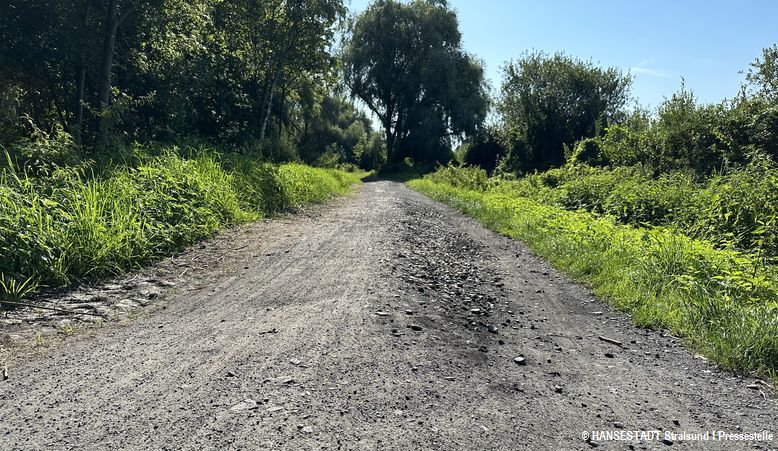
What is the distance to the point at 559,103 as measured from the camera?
29.3m

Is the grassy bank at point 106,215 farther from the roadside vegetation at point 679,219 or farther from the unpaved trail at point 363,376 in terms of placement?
the roadside vegetation at point 679,219

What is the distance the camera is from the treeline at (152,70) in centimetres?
1031

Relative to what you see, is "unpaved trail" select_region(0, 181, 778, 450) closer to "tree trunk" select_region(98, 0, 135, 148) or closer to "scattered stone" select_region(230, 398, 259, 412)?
"scattered stone" select_region(230, 398, 259, 412)

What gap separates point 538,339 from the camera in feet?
11.6

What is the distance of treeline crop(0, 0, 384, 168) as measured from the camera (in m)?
10.3

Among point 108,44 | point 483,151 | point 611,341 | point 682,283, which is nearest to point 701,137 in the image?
point 682,283

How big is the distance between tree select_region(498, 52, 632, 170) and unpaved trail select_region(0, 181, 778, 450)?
2670cm

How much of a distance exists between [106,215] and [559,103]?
2934 centimetres

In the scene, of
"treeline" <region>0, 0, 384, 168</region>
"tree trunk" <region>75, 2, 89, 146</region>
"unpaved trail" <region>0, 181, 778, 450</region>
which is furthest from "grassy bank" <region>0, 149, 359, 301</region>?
"tree trunk" <region>75, 2, 89, 146</region>

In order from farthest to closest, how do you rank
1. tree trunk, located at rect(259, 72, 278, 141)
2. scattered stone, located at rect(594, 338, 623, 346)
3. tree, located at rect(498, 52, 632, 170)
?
tree, located at rect(498, 52, 632, 170) → tree trunk, located at rect(259, 72, 278, 141) → scattered stone, located at rect(594, 338, 623, 346)

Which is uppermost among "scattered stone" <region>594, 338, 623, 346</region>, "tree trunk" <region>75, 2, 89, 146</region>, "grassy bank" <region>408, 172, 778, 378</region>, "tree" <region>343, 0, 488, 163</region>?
"tree" <region>343, 0, 488, 163</region>

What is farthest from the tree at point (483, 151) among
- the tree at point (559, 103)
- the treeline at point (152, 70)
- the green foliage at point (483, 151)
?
the treeline at point (152, 70)

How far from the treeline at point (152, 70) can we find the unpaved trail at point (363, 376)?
5288mm

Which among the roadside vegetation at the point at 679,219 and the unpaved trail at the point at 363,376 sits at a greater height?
the roadside vegetation at the point at 679,219
